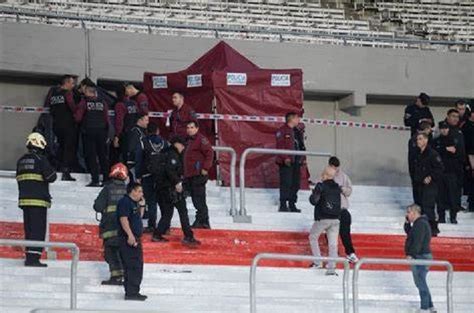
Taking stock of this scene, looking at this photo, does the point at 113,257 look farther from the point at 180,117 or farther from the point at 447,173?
the point at 447,173

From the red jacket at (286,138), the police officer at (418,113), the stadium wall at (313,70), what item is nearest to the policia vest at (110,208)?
the red jacket at (286,138)

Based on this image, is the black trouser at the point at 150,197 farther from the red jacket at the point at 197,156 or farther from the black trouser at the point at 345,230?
the black trouser at the point at 345,230

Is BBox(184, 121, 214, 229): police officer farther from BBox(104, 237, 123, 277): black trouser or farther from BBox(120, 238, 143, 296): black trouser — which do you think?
BBox(120, 238, 143, 296): black trouser

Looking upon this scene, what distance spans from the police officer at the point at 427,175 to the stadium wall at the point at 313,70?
6.49m

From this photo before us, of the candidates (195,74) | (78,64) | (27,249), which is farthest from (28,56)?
(27,249)

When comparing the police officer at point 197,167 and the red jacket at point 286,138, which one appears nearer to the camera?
the police officer at point 197,167

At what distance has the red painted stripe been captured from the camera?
16.5 meters

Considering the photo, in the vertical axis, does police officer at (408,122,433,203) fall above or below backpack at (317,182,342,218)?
above

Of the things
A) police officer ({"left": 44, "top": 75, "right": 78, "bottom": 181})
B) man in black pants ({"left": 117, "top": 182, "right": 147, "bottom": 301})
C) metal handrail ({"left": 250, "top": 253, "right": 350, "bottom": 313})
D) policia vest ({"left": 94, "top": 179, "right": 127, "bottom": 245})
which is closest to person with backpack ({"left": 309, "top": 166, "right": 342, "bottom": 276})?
metal handrail ({"left": 250, "top": 253, "right": 350, "bottom": 313})

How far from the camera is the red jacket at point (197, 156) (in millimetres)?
17250

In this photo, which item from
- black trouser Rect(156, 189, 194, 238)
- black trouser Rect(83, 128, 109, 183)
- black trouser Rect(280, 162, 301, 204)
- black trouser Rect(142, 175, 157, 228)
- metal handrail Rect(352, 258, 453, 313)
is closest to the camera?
metal handrail Rect(352, 258, 453, 313)

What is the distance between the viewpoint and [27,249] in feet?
51.6

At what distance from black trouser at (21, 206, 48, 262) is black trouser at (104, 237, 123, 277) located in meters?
0.83

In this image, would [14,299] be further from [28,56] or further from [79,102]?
[28,56]
